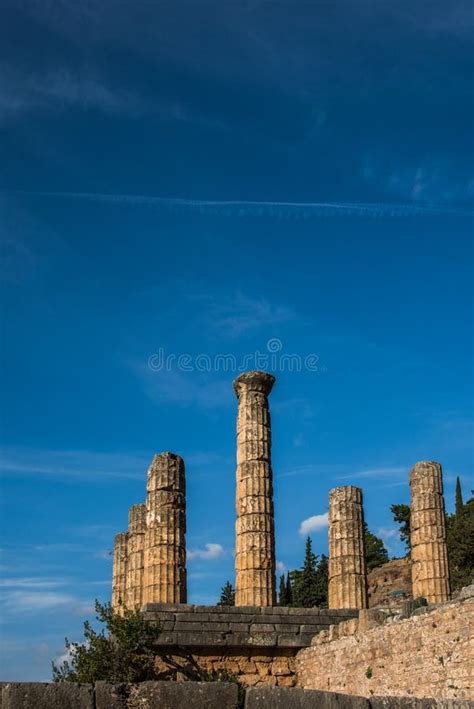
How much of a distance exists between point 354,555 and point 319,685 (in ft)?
16.9

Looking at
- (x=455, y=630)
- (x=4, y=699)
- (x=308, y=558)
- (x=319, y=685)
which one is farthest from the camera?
(x=308, y=558)

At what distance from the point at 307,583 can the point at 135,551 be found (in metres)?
22.3

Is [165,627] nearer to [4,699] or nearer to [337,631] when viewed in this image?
[337,631]

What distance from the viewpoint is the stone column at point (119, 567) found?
32094mm

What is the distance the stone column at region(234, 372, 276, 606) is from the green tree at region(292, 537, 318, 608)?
25652 millimetres

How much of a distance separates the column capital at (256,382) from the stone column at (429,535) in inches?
160

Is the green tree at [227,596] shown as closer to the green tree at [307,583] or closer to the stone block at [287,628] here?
the green tree at [307,583]

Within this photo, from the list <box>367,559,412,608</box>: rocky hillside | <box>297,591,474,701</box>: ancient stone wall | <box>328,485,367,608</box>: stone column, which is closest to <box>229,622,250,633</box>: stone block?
<box>297,591,474,701</box>: ancient stone wall

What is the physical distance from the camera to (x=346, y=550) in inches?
931

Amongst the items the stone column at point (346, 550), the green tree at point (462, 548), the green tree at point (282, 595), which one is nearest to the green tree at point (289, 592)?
the green tree at point (282, 595)

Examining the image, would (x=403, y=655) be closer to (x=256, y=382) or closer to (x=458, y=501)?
(x=256, y=382)

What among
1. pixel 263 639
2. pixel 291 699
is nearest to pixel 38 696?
pixel 291 699

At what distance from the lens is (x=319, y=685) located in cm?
1886

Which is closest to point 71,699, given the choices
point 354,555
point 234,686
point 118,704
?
point 118,704
